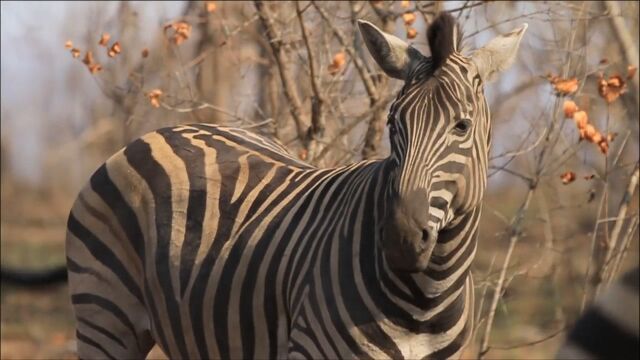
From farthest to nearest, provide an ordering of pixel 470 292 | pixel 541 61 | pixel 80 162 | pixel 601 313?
1. pixel 80 162
2. pixel 541 61
3. pixel 470 292
4. pixel 601 313

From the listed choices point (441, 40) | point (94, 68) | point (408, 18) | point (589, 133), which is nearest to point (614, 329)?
point (441, 40)

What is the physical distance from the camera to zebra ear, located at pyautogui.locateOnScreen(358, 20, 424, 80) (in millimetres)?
4156

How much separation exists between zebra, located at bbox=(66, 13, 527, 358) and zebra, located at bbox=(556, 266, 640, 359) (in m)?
1.96

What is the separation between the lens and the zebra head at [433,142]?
3.65 metres

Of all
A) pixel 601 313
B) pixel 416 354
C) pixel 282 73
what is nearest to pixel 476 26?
pixel 282 73

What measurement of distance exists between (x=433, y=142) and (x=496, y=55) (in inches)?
25.5

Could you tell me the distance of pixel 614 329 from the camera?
1633 millimetres

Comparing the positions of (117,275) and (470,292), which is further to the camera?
(117,275)

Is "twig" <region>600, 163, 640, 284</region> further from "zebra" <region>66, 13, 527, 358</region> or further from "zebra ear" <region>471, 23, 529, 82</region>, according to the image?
"zebra ear" <region>471, 23, 529, 82</region>

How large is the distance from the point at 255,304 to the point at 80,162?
22093 mm

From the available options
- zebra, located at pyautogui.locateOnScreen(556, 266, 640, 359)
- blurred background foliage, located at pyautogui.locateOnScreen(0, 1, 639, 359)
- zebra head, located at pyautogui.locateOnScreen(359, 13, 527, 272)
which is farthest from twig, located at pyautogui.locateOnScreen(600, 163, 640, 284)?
zebra, located at pyautogui.locateOnScreen(556, 266, 640, 359)

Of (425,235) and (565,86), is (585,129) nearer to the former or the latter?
(565,86)

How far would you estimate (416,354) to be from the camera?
13.2 ft

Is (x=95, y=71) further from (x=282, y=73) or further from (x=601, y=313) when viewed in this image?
(x=601, y=313)
